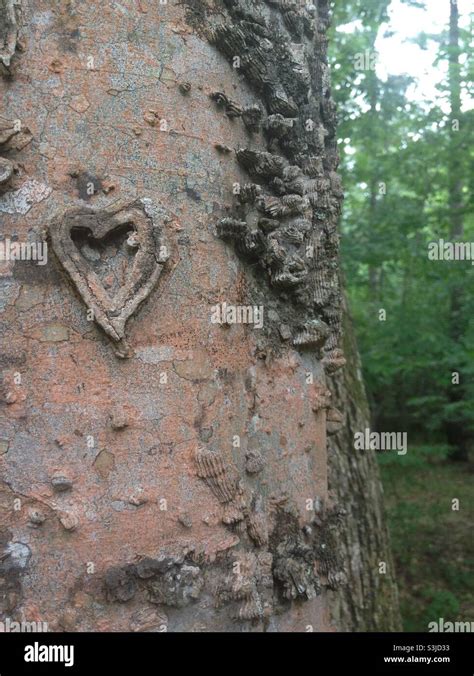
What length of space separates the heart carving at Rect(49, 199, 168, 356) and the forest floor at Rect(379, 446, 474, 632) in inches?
244

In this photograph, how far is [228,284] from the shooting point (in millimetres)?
2480

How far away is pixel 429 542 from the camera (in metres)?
9.19

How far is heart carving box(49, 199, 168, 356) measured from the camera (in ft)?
7.13

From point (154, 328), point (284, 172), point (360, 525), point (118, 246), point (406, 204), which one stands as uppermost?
point (406, 204)

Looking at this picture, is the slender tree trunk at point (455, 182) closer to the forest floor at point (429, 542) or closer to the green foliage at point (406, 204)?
the green foliage at point (406, 204)

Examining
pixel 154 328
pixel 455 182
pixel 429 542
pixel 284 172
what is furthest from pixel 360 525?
pixel 455 182

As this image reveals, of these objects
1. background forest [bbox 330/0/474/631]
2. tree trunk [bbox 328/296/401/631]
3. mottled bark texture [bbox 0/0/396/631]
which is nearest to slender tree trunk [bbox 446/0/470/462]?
background forest [bbox 330/0/474/631]

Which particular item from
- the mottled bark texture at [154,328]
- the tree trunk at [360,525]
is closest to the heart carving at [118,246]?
the mottled bark texture at [154,328]

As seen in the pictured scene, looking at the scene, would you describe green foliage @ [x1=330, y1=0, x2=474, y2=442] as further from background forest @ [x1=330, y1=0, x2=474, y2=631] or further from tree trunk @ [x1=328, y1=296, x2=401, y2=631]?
tree trunk @ [x1=328, y1=296, x2=401, y2=631]

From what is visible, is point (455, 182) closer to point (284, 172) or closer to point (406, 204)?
point (406, 204)

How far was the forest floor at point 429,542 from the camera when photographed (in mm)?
7496

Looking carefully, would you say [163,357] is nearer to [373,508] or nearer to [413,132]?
[373,508]

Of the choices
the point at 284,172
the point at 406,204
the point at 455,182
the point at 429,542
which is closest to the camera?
the point at 284,172

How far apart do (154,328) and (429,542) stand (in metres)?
8.09
